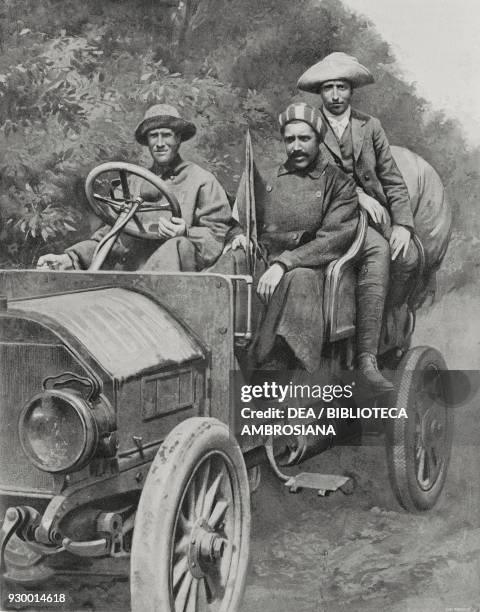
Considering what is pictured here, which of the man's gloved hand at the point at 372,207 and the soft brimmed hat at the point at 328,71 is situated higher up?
the soft brimmed hat at the point at 328,71

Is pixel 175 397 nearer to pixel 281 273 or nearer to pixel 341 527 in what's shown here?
pixel 281 273

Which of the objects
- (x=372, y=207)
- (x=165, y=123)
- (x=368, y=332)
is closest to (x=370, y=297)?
(x=368, y=332)

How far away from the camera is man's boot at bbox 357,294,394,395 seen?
427 centimetres

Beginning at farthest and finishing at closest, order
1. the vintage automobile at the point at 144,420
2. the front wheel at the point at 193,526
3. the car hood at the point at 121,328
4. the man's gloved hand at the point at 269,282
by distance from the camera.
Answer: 1. the man's gloved hand at the point at 269,282
2. the car hood at the point at 121,328
3. the vintage automobile at the point at 144,420
4. the front wheel at the point at 193,526

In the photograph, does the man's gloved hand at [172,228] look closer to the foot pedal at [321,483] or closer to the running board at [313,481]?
the running board at [313,481]

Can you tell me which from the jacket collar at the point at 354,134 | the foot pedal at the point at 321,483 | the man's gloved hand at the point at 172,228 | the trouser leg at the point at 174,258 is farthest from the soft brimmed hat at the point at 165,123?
the foot pedal at the point at 321,483

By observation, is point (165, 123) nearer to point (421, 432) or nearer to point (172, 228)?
point (172, 228)

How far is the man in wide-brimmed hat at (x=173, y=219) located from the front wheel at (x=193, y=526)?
0.97 metres

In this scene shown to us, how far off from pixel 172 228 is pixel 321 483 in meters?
1.47

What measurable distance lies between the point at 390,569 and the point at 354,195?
192 centimetres

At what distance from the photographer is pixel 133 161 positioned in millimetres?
4410

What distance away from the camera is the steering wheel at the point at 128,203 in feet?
14.0

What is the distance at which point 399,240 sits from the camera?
14.1ft

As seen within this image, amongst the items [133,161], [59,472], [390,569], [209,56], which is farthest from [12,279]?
[390,569]
